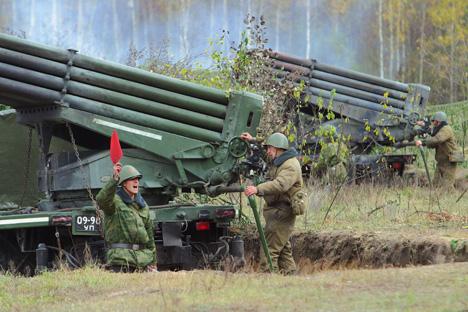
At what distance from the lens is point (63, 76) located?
1262cm

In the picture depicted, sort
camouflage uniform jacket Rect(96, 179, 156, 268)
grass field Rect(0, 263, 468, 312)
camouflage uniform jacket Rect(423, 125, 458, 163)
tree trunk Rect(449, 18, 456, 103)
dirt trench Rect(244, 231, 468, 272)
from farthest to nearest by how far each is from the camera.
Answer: tree trunk Rect(449, 18, 456, 103)
camouflage uniform jacket Rect(423, 125, 458, 163)
dirt trench Rect(244, 231, 468, 272)
camouflage uniform jacket Rect(96, 179, 156, 268)
grass field Rect(0, 263, 468, 312)

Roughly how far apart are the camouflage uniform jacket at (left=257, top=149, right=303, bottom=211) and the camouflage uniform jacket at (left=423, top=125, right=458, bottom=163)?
321 inches

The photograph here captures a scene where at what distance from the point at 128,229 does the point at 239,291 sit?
236 cm

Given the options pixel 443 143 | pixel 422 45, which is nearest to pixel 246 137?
pixel 443 143

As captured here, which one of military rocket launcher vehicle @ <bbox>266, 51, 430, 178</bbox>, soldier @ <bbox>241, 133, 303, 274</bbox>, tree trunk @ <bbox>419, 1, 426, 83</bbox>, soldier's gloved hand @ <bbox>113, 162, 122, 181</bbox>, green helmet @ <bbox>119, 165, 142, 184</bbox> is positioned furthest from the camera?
tree trunk @ <bbox>419, 1, 426, 83</bbox>

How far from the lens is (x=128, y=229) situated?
11.5 meters

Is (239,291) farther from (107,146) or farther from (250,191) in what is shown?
(107,146)

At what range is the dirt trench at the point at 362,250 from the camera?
12.8m

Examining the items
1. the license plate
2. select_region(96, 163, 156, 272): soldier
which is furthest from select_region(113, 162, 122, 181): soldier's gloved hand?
the license plate

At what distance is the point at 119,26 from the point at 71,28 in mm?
1864

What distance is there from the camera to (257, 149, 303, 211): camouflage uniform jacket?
12914 millimetres

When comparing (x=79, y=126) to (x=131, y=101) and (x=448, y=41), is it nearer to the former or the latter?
(x=131, y=101)

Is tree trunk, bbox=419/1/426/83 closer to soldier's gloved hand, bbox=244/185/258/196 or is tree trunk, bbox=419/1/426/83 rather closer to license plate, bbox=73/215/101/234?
soldier's gloved hand, bbox=244/185/258/196

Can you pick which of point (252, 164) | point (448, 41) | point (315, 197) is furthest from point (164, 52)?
point (448, 41)
